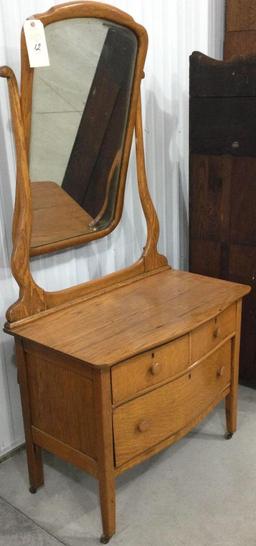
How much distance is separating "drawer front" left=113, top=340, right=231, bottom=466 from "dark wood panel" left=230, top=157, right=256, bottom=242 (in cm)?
51

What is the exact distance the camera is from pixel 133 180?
226 cm

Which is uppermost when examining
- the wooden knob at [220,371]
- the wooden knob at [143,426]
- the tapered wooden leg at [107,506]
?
the wooden knob at [143,426]

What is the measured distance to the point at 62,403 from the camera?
5.36 ft

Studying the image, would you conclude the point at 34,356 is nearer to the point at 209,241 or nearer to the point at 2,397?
the point at 2,397

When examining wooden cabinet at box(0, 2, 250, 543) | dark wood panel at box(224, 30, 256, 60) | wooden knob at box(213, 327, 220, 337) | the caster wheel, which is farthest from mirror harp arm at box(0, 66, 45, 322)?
dark wood panel at box(224, 30, 256, 60)

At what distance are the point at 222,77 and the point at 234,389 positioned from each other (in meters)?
1.18

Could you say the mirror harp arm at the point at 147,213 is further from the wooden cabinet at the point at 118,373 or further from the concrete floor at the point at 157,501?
the concrete floor at the point at 157,501

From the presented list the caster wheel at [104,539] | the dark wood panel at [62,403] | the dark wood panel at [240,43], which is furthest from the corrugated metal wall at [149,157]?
the caster wheel at [104,539]

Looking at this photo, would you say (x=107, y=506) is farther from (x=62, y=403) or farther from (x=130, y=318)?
(x=130, y=318)

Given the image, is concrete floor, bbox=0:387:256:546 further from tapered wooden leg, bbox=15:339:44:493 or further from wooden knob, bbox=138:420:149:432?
wooden knob, bbox=138:420:149:432

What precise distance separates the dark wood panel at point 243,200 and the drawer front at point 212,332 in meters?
0.43

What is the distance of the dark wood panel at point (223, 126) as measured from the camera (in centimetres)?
210

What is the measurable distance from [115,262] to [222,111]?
727 millimetres

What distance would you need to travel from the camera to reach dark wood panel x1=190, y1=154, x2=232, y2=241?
2221mm
